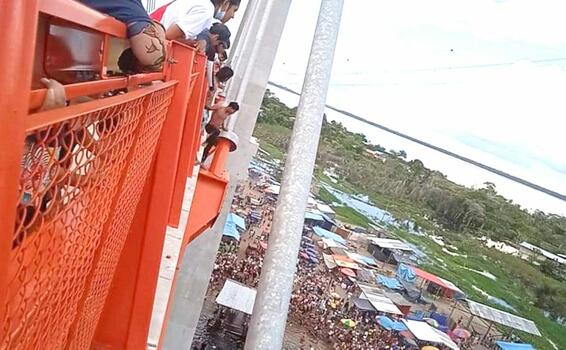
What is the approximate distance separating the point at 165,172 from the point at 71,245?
3.23 ft

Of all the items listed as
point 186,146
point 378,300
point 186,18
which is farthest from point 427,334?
point 186,18

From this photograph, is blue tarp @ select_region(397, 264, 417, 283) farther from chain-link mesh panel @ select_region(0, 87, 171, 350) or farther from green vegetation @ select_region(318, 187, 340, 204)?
chain-link mesh panel @ select_region(0, 87, 171, 350)

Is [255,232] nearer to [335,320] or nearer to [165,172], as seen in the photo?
[335,320]

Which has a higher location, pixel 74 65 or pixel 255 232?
pixel 74 65

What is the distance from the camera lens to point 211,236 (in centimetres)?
668

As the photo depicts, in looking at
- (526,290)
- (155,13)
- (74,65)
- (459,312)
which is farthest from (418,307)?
(74,65)

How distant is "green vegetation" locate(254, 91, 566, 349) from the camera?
24.0m

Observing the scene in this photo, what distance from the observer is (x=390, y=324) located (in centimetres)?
1481

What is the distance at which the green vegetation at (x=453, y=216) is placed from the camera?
23972 mm

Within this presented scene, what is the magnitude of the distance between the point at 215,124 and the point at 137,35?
305 centimetres

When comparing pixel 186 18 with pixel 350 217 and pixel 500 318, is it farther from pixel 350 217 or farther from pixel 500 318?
pixel 350 217

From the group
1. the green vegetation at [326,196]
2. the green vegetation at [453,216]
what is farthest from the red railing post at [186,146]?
the green vegetation at [326,196]

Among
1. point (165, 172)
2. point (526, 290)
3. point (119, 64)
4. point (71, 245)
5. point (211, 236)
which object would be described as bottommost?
point (526, 290)

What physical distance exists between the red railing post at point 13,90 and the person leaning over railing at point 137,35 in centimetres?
61
